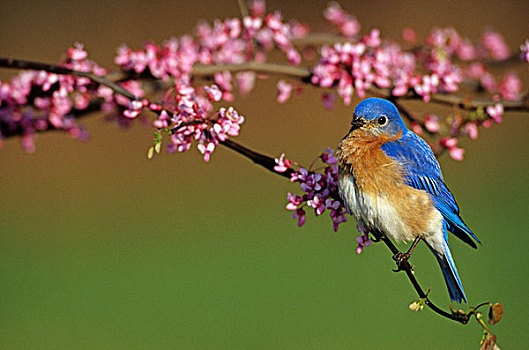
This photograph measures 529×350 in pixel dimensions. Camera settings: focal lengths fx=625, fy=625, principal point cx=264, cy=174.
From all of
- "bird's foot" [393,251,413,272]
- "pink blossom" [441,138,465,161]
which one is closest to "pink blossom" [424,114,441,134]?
"pink blossom" [441,138,465,161]

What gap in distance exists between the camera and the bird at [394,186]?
2.07 m

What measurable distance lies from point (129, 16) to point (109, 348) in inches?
170

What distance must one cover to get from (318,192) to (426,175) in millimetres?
366

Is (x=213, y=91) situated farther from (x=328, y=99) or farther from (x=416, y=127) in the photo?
(x=416, y=127)

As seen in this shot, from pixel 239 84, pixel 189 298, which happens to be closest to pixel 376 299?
pixel 189 298

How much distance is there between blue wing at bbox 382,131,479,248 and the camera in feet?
6.82

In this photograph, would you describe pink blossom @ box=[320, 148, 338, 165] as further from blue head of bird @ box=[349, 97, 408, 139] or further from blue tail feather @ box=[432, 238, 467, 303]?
blue tail feather @ box=[432, 238, 467, 303]

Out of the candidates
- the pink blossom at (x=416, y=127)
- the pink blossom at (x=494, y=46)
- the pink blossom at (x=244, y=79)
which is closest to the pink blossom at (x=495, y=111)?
the pink blossom at (x=416, y=127)

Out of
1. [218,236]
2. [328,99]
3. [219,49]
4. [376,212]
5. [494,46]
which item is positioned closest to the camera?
[376,212]

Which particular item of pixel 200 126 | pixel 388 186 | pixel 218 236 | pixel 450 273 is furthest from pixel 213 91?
pixel 218 236

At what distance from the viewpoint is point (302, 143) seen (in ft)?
25.4

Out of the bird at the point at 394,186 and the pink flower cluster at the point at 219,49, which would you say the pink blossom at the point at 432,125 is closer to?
the bird at the point at 394,186

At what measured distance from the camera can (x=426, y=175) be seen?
82.4 inches

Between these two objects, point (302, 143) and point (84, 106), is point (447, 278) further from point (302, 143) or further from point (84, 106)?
point (302, 143)
